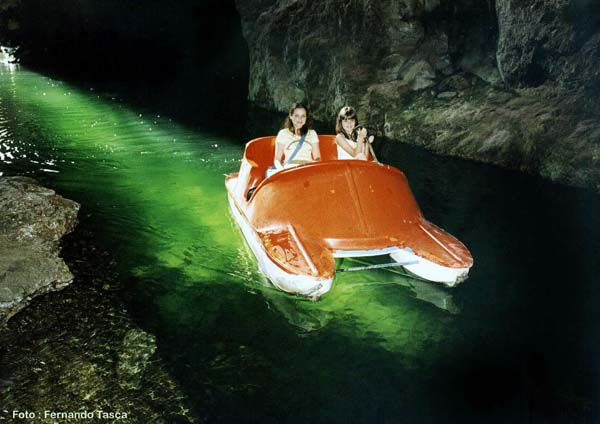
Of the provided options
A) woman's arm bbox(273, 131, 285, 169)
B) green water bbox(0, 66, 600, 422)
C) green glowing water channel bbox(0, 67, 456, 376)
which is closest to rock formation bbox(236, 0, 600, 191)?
green water bbox(0, 66, 600, 422)

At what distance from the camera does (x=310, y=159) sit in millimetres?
5867

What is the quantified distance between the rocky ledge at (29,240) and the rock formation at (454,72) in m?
8.12

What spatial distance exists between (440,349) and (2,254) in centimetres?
429

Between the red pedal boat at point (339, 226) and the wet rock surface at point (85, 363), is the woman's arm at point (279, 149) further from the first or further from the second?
the wet rock surface at point (85, 363)

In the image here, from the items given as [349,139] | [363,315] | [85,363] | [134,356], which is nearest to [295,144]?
[349,139]

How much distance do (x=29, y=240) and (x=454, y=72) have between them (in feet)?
36.2

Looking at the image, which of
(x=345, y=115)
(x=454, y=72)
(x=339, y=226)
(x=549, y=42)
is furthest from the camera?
(x=454, y=72)

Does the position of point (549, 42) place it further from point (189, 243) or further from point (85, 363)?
point (85, 363)

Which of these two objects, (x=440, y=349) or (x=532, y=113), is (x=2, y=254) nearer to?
(x=440, y=349)

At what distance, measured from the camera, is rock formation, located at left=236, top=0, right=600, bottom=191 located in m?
9.09

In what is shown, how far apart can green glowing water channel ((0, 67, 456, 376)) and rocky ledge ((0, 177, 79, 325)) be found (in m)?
0.46

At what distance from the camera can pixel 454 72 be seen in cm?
1255

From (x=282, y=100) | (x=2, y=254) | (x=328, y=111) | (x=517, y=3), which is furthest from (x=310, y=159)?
(x=282, y=100)

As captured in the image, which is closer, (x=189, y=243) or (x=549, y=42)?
(x=189, y=243)
